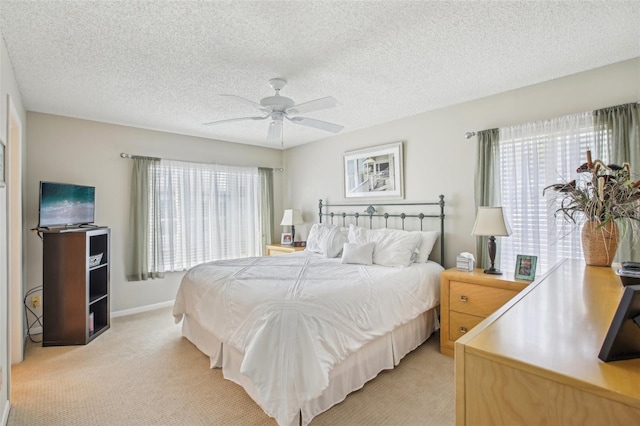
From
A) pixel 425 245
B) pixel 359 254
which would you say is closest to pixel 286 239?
pixel 359 254

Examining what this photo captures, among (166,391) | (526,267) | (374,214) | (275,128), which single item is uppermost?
(275,128)

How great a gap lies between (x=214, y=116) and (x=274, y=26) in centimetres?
207

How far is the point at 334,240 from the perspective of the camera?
388 centimetres

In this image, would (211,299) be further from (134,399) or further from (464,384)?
(464,384)

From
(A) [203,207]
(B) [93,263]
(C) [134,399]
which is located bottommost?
(C) [134,399]

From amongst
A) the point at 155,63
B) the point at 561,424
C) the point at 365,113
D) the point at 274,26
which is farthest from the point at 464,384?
the point at 365,113

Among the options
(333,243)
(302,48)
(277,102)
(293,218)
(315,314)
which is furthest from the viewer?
(293,218)

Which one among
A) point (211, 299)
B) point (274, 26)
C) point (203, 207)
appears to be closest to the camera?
point (274, 26)

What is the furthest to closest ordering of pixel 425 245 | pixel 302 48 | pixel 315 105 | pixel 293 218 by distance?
pixel 293 218 < pixel 425 245 < pixel 315 105 < pixel 302 48

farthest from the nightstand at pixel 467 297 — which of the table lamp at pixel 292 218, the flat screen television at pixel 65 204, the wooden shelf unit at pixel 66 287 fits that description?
the flat screen television at pixel 65 204

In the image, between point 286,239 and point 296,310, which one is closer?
point 296,310

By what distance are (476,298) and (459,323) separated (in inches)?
11.6

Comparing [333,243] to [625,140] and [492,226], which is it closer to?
[492,226]

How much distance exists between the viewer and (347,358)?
2221mm
